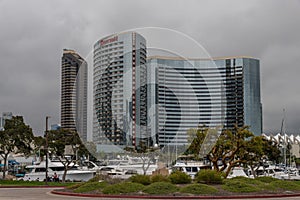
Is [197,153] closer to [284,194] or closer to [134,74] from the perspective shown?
[134,74]

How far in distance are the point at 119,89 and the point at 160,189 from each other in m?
9.77

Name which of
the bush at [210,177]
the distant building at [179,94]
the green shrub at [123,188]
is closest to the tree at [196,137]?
the distant building at [179,94]

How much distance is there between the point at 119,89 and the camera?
32.2 m

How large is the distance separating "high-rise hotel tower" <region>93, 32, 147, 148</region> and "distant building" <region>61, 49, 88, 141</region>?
0.89 meters

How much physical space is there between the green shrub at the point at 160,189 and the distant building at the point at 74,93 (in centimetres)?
891

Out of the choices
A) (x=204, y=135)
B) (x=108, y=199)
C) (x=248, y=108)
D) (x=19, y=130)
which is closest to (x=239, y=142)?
(x=204, y=135)

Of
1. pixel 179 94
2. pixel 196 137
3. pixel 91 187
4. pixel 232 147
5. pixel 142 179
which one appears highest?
pixel 179 94

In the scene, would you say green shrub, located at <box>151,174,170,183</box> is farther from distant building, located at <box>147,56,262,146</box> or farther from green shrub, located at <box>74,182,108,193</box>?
distant building, located at <box>147,56,262,146</box>

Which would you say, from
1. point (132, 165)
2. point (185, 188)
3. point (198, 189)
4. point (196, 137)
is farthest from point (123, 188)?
point (132, 165)

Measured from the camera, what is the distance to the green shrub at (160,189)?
24.2 metres

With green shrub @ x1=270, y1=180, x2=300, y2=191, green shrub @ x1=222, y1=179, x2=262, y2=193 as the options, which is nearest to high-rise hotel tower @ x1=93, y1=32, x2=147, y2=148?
green shrub @ x1=222, y1=179, x2=262, y2=193

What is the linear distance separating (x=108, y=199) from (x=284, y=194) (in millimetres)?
8917

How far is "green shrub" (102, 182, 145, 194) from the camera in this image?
969 inches

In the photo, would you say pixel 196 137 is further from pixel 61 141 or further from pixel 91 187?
pixel 61 141
